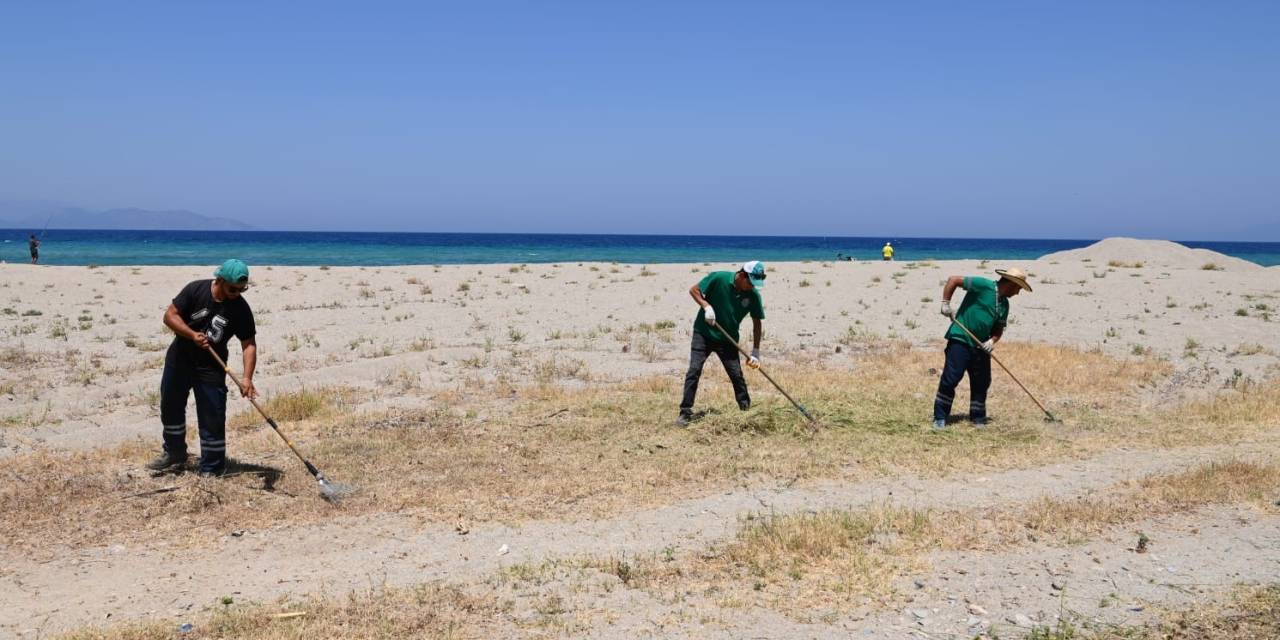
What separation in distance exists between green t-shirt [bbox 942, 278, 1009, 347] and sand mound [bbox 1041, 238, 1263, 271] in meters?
24.2

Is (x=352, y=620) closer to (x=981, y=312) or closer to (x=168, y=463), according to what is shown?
(x=168, y=463)

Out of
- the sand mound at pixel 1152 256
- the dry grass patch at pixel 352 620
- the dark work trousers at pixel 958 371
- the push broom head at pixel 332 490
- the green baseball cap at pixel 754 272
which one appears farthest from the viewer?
the sand mound at pixel 1152 256

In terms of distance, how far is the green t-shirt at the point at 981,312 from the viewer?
9.66 meters

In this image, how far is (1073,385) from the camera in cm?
1193

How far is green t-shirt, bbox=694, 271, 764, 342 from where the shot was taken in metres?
9.57

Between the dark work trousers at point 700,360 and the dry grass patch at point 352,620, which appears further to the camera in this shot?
the dark work trousers at point 700,360

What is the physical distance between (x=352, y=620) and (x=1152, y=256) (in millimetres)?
35441

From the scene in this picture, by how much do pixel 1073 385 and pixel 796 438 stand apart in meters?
4.86

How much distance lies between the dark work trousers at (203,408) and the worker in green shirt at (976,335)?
22.3 feet

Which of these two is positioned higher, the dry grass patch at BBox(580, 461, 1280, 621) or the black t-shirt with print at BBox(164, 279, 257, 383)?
the black t-shirt with print at BBox(164, 279, 257, 383)

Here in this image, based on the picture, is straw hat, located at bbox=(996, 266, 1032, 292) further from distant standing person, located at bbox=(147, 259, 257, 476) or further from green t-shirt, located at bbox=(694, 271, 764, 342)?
distant standing person, located at bbox=(147, 259, 257, 476)

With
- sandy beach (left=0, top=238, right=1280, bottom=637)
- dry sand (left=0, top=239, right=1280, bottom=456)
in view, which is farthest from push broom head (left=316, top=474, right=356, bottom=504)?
dry sand (left=0, top=239, right=1280, bottom=456)

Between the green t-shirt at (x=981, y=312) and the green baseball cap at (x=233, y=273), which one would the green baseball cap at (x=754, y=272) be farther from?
the green baseball cap at (x=233, y=273)

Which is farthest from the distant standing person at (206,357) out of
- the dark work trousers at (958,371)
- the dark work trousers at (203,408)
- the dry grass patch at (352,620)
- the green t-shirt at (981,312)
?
the green t-shirt at (981,312)
